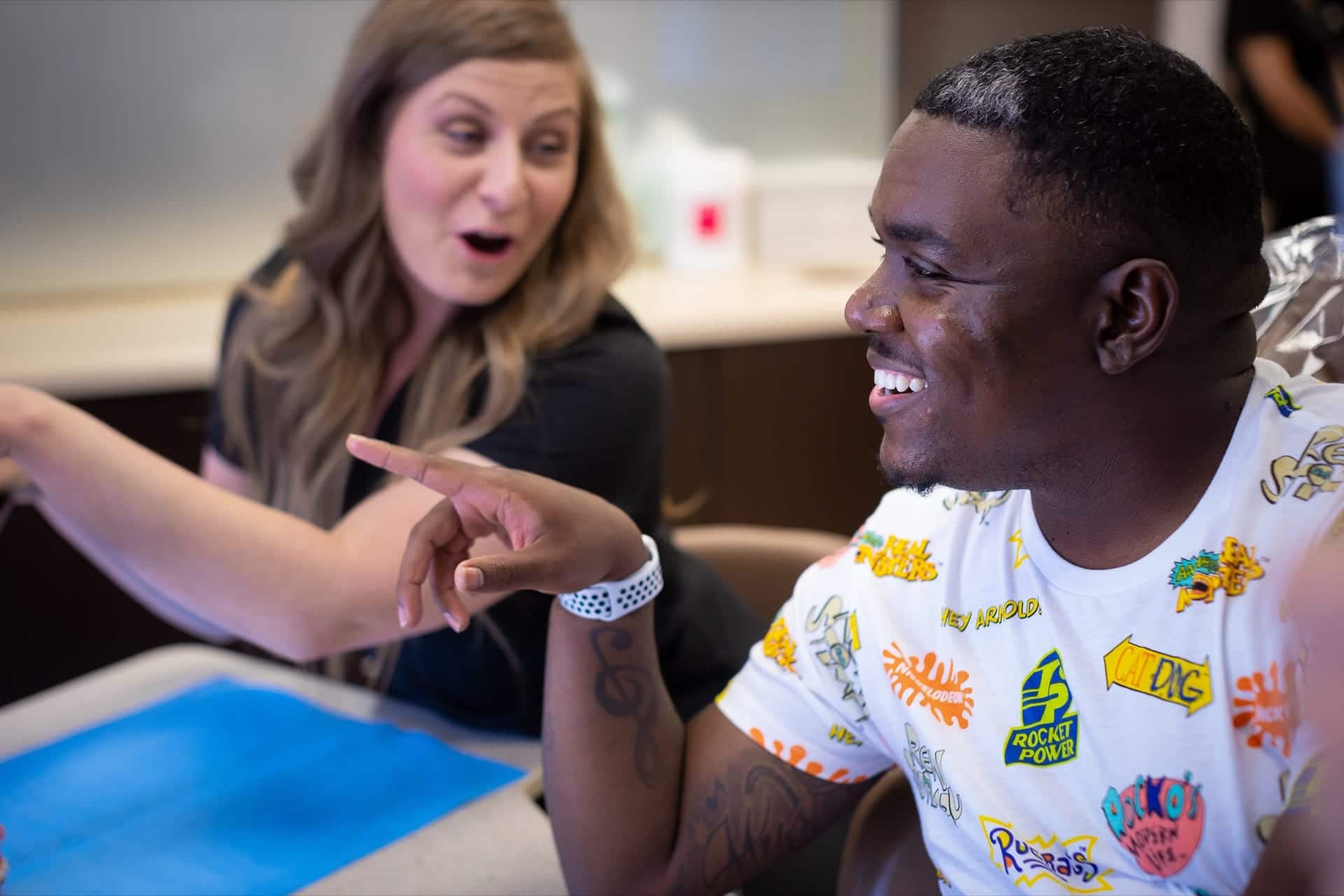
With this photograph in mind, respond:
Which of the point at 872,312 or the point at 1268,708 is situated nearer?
the point at 1268,708

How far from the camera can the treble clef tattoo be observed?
3.45 ft

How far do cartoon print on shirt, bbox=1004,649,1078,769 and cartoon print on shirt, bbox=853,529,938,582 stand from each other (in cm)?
13

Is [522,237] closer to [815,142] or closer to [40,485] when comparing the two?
[40,485]

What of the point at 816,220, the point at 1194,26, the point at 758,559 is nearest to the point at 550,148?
the point at 758,559

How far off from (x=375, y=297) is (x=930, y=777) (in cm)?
89

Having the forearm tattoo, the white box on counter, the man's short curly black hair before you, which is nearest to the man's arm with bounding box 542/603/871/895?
the forearm tattoo

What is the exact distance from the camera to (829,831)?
1302mm

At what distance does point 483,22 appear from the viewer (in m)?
1.40

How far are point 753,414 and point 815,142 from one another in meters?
0.90

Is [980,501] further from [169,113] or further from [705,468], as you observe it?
[169,113]

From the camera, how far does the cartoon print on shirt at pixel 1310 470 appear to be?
81 cm

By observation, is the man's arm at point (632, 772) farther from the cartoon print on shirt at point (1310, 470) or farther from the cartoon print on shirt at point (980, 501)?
the cartoon print on shirt at point (1310, 470)

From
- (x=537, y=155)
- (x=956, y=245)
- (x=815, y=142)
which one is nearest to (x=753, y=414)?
(x=815, y=142)

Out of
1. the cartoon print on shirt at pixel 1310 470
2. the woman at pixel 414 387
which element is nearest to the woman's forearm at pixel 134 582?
the woman at pixel 414 387
